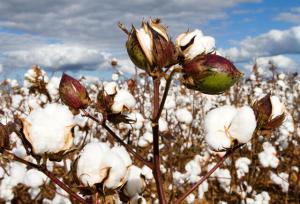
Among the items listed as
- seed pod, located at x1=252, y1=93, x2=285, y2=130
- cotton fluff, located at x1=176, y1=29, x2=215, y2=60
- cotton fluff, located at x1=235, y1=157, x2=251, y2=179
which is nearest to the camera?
cotton fluff, located at x1=176, y1=29, x2=215, y2=60

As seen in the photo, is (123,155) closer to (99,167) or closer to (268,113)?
(99,167)

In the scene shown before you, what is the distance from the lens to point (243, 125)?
1230mm

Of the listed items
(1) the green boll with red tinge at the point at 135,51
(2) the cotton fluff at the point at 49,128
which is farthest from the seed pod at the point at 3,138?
(1) the green boll with red tinge at the point at 135,51

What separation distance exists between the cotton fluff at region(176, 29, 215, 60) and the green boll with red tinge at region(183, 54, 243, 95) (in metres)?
0.13

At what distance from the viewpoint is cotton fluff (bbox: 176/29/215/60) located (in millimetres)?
1225

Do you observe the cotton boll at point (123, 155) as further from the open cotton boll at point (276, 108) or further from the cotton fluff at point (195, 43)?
the open cotton boll at point (276, 108)

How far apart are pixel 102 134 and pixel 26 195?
1794 mm

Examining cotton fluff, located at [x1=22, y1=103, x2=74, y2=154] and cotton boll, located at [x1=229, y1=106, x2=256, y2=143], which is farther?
cotton boll, located at [x1=229, y1=106, x2=256, y2=143]

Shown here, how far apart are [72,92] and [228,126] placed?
1.59 ft

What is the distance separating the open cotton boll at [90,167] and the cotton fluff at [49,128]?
0.25 ft

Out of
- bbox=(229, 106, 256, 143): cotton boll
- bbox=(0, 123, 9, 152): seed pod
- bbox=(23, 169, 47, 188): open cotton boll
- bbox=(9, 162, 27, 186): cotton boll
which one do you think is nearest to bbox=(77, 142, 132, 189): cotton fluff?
bbox=(0, 123, 9, 152): seed pod

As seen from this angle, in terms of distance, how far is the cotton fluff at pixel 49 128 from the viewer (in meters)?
1.11

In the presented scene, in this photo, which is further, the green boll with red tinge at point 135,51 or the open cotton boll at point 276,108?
the open cotton boll at point 276,108

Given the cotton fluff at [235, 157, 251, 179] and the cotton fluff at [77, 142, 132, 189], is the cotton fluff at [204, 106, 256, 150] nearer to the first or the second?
the cotton fluff at [77, 142, 132, 189]
